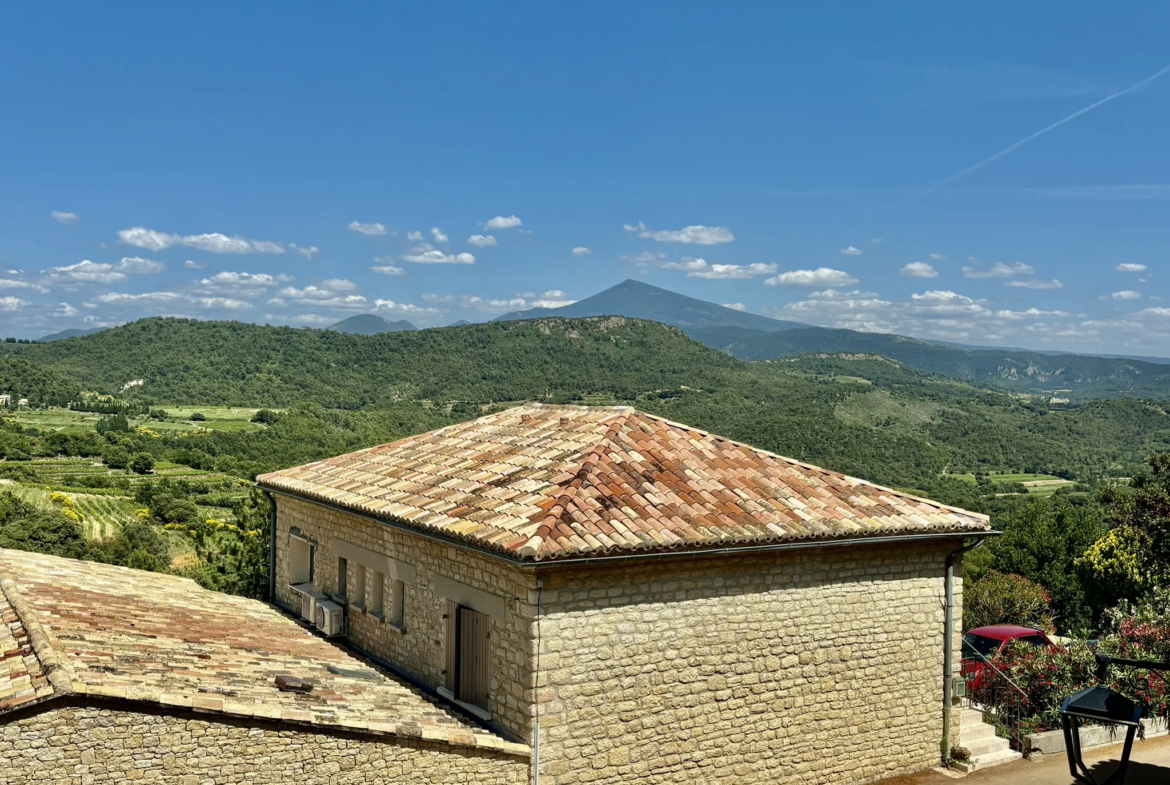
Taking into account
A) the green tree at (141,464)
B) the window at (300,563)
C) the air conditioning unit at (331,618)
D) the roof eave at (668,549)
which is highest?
the roof eave at (668,549)

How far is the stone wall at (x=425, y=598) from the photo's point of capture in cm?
979

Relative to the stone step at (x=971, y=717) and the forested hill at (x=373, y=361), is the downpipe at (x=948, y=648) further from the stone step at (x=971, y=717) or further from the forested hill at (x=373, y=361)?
the forested hill at (x=373, y=361)

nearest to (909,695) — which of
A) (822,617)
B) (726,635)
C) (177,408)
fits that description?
(822,617)

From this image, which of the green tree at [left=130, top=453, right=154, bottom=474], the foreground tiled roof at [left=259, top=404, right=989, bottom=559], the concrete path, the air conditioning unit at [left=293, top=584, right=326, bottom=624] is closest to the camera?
the foreground tiled roof at [left=259, top=404, right=989, bottom=559]

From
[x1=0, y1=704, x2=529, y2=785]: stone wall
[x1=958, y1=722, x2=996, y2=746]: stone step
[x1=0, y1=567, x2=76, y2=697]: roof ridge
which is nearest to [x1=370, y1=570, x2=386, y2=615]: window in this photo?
[x1=0, y1=567, x2=76, y2=697]: roof ridge

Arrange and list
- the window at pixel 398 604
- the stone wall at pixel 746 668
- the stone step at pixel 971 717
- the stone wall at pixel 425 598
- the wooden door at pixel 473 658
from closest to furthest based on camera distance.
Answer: the stone wall at pixel 425 598, the stone wall at pixel 746 668, the wooden door at pixel 473 658, the window at pixel 398 604, the stone step at pixel 971 717

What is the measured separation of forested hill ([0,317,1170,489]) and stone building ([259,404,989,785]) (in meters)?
64.0

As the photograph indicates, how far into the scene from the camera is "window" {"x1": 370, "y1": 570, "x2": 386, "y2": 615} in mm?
13414

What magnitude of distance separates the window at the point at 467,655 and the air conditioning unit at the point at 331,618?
3.26 metres

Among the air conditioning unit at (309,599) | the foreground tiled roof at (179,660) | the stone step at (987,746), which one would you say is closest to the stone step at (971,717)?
the stone step at (987,746)

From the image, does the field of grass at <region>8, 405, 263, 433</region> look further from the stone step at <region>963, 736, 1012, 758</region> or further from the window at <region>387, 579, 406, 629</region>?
the stone step at <region>963, 736, 1012, 758</region>

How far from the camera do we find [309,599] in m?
14.8

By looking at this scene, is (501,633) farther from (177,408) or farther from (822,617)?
(177,408)

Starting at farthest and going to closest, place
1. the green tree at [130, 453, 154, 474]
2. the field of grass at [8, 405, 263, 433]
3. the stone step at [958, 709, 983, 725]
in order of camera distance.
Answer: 1. the field of grass at [8, 405, 263, 433]
2. the green tree at [130, 453, 154, 474]
3. the stone step at [958, 709, 983, 725]
